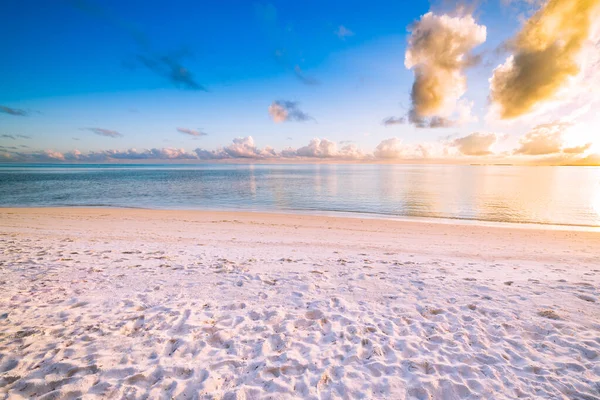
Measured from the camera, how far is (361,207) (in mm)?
30438

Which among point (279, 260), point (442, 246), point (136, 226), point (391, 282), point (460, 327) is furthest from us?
point (136, 226)

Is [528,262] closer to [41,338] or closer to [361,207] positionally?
[41,338]

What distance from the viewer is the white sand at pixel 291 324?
4113 mm

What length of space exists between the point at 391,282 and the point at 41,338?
8499mm

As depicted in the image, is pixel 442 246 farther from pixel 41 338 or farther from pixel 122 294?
pixel 41 338

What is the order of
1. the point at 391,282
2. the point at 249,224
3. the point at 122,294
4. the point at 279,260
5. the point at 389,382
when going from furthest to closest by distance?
1. the point at 249,224
2. the point at 279,260
3. the point at 391,282
4. the point at 122,294
5. the point at 389,382

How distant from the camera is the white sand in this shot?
4113 mm

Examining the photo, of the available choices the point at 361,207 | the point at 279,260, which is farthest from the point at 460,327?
the point at 361,207

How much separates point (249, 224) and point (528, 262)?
622 inches

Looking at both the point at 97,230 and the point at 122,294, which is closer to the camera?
the point at 122,294

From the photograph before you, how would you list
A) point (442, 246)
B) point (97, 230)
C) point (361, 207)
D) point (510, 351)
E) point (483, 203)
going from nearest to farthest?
1. point (510, 351)
2. point (442, 246)
3. point (97, 230)
4. point (361, 207)
5. point (483, 203)

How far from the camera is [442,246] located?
44.1 ft

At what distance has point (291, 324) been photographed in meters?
5.68

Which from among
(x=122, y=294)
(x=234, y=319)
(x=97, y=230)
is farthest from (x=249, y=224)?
(x=234, y=319)
